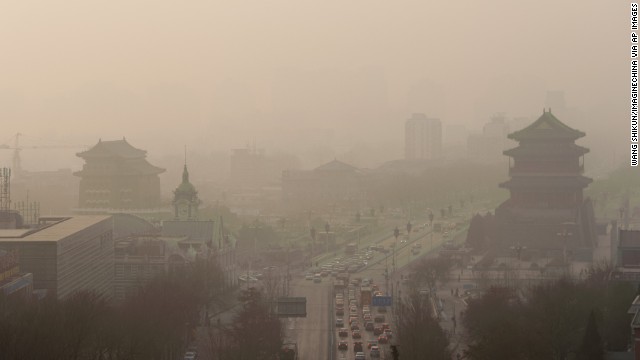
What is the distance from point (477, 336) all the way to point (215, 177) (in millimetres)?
97709

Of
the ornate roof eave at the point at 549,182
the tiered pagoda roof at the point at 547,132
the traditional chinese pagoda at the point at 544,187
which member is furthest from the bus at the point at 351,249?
the tiered pagoda roof at the point at 547,132

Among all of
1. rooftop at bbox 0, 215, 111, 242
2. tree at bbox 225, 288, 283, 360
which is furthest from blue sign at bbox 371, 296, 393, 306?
rooftop at bbox 0, 215, 111, 242

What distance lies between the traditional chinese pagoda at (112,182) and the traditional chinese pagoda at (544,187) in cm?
1889

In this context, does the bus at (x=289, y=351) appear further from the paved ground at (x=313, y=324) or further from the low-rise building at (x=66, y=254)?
the low-rise building at (x=66, y=254)

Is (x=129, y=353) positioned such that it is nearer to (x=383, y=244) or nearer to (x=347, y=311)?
(x=347, y=311)

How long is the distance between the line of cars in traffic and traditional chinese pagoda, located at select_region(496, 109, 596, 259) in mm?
15003

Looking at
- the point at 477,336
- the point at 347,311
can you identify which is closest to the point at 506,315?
the point at 477,336

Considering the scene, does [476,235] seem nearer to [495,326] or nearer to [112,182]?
[112,182]

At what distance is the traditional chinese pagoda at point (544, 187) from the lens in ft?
188

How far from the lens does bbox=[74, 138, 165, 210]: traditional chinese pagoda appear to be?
6888cm

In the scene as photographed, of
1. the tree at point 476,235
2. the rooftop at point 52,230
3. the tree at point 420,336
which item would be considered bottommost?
the tree at point 420,336

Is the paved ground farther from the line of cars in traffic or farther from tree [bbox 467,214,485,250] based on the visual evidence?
tree [bbox 467,214,485,250]

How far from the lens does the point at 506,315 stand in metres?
33.2

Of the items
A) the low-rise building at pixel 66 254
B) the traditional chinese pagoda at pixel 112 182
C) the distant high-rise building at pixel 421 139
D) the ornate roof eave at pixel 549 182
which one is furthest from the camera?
the distant high-rise building at pixel 421 139
